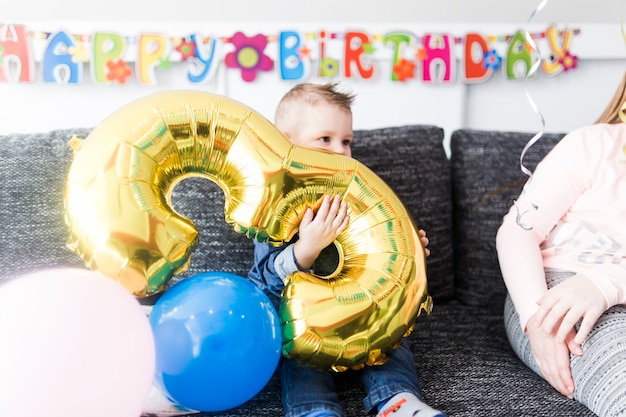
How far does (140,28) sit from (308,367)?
1.17m

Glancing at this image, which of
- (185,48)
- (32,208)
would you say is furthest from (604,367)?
(185,48)

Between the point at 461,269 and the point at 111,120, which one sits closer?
the point at 111,120

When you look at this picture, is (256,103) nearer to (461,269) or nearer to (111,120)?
(461,269)

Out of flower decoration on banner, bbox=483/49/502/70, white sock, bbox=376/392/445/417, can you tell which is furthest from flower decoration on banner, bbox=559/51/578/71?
white sock, bbox=376/392/445/417

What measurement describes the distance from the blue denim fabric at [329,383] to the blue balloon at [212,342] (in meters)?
0.07

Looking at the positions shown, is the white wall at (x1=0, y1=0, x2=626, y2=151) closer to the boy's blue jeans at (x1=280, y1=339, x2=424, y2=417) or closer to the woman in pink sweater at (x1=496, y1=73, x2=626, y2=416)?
the woman in pink sweater at (x1=496, y1=73, x2=626, y2=416)

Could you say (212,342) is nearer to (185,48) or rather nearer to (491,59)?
(185,48)

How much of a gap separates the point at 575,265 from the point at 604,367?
0.24 metres

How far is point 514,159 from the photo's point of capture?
5.11 feet

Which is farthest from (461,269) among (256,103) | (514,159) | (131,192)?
(131,192)

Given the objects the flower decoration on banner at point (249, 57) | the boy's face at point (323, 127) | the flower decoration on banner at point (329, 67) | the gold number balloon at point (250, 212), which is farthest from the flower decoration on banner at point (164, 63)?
the gold number balloon at point (250, 212)

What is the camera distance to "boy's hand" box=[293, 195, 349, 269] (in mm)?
1045

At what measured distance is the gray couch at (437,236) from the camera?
111 centimetres

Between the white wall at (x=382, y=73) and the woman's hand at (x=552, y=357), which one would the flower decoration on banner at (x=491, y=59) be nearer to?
the white wall at (x=382, y=73)
